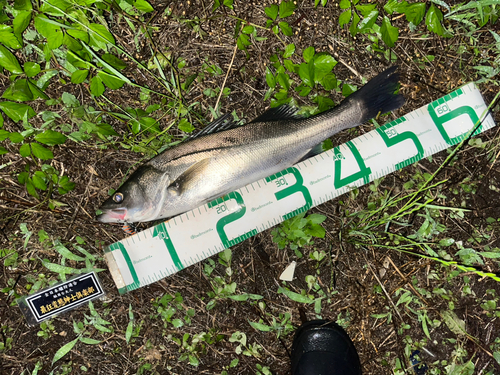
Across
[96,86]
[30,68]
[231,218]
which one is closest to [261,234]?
[231,218]

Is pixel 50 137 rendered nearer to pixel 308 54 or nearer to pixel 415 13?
pixel 308 54

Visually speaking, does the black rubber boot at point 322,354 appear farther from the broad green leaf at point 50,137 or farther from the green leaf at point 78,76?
the green leaf at point 78,76

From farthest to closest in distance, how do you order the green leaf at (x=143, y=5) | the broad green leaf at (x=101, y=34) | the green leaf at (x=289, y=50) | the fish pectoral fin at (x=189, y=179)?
the green leaf at (x=289, y=50) → the green leaf at (x=143, y=5) → the broad green leaf at (x=101, y=34) → the fish pectoral fin at (x=189, y=179)

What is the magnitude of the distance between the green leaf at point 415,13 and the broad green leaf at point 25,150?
3850 millimetres

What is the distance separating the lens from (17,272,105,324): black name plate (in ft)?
10.3

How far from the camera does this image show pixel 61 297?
10.3ft

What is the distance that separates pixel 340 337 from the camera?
3158 mm

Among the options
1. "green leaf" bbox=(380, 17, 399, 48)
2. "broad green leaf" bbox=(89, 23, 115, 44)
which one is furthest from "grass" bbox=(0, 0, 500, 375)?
"broad green leaf" bbox=(89, 23, 115, 44)

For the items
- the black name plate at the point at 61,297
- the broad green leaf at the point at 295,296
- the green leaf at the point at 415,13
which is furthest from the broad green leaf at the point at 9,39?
the green leaf at the point at 415,13

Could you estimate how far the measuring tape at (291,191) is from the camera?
304 cm

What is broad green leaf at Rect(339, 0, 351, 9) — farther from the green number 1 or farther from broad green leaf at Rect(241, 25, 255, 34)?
the green number 1

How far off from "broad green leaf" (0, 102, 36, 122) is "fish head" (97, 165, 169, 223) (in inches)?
Answer: 48.1

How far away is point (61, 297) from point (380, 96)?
11.8 feet

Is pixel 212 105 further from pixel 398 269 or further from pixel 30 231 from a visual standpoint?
pixel 398 269
